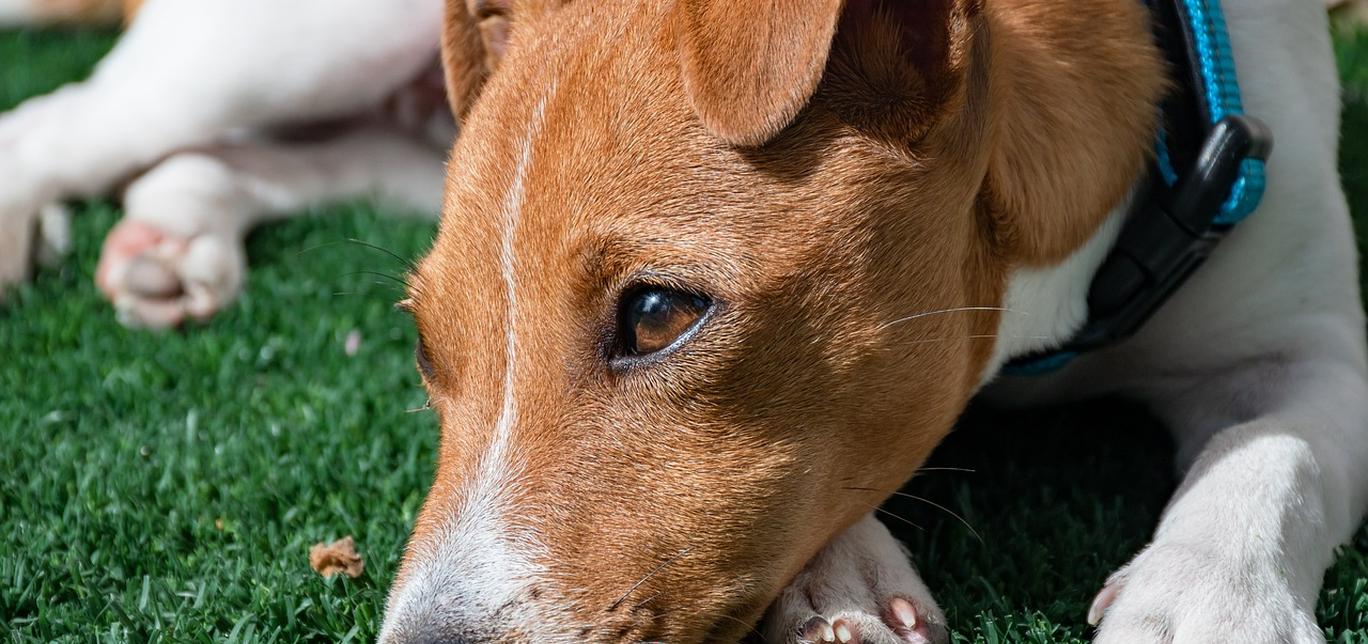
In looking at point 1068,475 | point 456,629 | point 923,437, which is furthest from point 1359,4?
point 456,629

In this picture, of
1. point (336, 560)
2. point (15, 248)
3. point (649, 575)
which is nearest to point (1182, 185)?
point (649, 575)

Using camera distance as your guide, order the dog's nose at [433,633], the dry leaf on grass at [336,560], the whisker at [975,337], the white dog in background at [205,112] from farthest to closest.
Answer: the white dog in background at [205,112] < the dry leaf on grass at [336,560] < the whisker at [975,337] < the dog's nose at [433,633]

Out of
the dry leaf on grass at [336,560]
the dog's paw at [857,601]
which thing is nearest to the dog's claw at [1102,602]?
the dog's paw at [857,601]

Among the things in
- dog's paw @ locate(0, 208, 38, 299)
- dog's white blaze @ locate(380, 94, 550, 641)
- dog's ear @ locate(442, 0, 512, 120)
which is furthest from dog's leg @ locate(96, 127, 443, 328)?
dog's white blaze @ locate(380, 94, 550, 641)

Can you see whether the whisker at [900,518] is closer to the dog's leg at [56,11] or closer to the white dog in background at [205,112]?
the white dog in background at [205,112]

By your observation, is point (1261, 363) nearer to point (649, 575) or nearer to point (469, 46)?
point (649, 575)

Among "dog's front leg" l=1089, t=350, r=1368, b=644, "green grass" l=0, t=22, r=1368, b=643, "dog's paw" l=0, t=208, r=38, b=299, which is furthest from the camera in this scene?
"dog's paw" l=0, t=208, r=38, b=299

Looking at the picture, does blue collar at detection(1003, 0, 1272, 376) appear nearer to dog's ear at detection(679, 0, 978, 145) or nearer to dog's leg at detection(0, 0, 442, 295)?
dog's ear at detection(679, 0, 978, 145)
